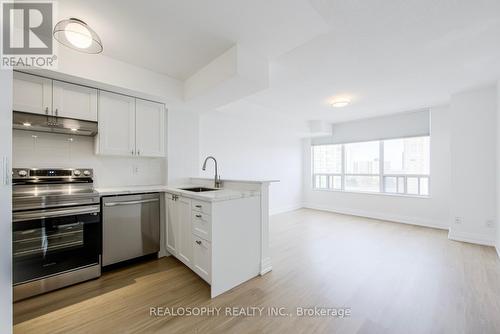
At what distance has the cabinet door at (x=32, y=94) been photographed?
6.61ft

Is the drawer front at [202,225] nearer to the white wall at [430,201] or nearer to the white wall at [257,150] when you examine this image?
the white wall at [257,150]

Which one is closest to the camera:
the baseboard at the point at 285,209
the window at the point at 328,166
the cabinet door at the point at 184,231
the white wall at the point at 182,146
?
the cabinet door at the point at 184,231

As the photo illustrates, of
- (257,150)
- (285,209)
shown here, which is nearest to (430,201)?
(285,209)

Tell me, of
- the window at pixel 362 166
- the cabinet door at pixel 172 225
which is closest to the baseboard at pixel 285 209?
the window at pixel 362 166

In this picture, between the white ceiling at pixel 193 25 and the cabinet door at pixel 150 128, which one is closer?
the white ceiling at pixel 193 25

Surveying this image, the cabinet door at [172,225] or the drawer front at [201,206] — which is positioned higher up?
the drawer front at [201,206]

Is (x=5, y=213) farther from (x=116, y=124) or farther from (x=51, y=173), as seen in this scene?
(x=116, y=124)

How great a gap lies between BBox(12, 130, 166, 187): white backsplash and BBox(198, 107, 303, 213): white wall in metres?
0.89

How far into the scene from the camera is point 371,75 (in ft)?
9.47

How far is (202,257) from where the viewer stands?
2.08 metres

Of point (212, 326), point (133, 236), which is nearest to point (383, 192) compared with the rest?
point (212, 326)

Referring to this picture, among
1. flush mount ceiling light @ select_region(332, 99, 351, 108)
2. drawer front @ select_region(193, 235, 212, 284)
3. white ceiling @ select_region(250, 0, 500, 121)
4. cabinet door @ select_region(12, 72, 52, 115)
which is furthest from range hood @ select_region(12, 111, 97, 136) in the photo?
flush mount ceiling light @ select_region(332, 99, 351, 108)

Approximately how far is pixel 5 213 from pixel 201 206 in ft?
4.19

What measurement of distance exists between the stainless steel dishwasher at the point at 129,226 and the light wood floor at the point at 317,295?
0.21 m
